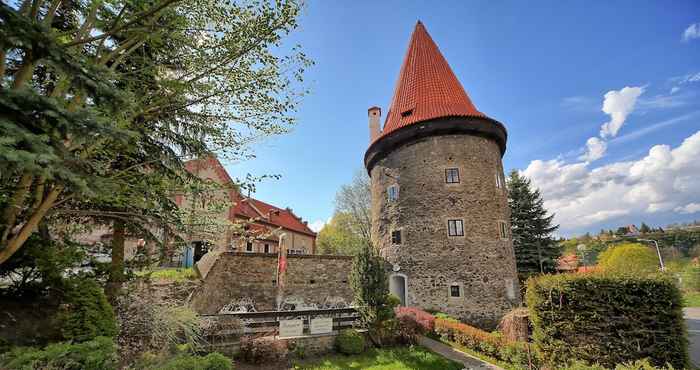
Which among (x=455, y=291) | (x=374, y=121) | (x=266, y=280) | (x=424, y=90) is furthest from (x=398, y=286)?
(x=424, y=90)

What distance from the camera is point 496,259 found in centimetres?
1552

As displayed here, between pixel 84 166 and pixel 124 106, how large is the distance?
3.17ft

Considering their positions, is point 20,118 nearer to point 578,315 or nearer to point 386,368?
Answer: point 386,368

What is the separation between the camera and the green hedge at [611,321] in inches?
249

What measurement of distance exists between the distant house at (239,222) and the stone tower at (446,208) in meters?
7.37

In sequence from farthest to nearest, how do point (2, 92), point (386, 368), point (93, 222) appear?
point (386, 368)
point (93, 222)
point (2, 92)

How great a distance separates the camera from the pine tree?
22703mm

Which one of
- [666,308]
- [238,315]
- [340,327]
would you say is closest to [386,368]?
[340,327]

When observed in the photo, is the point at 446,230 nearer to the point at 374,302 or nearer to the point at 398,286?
the point at 398,286

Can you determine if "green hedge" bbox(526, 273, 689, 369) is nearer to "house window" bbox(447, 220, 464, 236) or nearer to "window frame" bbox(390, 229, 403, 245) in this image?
"house window" bbox(447, 220, 464, 236)

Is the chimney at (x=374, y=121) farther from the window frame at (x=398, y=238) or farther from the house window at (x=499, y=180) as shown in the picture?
the house window at (x=499, y=180)

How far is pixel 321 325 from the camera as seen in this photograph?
987cm

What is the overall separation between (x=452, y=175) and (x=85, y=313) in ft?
50.9

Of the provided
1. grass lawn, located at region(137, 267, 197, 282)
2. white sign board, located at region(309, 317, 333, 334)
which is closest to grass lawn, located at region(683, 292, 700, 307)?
white sign board, located at region(309, 317, 333, 334)
